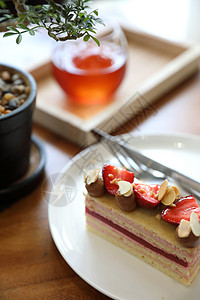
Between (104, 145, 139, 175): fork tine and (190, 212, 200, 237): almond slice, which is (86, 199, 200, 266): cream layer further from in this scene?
(104, 145, 139, 175): fork tine

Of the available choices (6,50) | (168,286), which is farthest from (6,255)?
(6,50)

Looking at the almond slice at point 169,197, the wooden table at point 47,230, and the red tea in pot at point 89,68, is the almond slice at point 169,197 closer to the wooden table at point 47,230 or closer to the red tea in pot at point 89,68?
the wooden table at point 47,230

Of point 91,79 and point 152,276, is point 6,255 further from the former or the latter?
point 91,79

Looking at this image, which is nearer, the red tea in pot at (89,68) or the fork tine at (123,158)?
the fork tine at (123,158)

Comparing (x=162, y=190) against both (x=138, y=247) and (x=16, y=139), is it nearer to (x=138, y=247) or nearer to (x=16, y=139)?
(x=138, y=247)

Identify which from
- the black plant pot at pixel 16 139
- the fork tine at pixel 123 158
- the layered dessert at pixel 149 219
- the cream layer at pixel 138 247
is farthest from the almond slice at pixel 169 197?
the black plant pot at pixel 16 139

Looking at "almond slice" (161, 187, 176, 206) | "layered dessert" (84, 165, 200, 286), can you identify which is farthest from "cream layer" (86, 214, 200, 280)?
"almond slice" (161, 187, 176, 206)

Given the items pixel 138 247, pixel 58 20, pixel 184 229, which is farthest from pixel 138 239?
pixel 58 20
